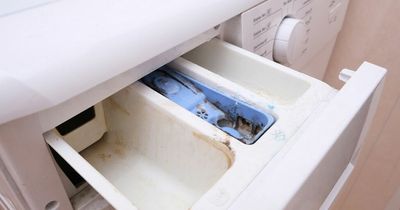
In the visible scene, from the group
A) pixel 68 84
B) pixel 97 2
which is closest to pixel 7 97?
pixel 68 84

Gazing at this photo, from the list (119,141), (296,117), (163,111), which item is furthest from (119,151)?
(296,117)

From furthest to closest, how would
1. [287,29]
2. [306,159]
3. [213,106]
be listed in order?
[287,29]
[213,106]
[306,159]

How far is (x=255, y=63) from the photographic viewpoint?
0.46 metres

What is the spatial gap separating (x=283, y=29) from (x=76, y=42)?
0.37 m

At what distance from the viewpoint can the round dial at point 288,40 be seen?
0.53m

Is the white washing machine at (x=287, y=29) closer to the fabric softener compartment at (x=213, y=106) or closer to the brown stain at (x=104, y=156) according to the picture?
the fabric softener compartment at (x=213, y=106)

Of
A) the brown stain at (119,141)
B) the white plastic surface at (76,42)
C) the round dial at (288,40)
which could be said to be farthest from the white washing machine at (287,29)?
the brown stain at (119,141)

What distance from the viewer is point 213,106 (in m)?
0.41

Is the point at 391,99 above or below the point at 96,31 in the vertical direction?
below

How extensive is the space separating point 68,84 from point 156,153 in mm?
200

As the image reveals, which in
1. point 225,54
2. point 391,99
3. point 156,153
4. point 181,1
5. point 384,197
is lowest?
point 384,197

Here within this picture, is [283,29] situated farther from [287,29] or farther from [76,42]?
[76,42]

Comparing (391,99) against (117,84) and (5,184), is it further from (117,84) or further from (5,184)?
(5,184)

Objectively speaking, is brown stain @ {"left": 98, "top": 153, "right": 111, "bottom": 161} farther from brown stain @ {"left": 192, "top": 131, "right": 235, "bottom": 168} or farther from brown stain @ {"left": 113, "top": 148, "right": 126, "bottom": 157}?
brown stain @ {"left": 192, "top": 131, "right": 235, "bottom": 168}
